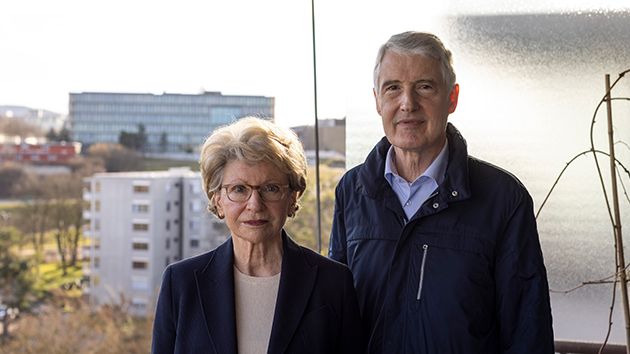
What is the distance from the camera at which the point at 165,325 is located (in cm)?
157

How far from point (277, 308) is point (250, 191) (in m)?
0.21

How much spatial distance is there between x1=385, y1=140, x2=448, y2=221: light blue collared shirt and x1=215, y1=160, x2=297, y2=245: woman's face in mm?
269

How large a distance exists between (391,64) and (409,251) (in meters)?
0.36

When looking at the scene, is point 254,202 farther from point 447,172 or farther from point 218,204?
point 447,172

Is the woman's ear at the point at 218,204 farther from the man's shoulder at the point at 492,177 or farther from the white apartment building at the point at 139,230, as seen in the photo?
the white apartment building at the point at 139,230

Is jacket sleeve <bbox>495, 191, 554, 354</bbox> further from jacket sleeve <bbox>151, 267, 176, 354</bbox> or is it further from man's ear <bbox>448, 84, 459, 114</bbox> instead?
jacket sleeve <bbox>151, 267, 176, 354</bbox>

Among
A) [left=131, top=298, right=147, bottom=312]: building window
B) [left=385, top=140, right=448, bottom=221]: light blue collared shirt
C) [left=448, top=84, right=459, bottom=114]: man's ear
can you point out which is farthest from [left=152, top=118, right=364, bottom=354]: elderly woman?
[left=131, top=298, right=147, bottom=312]: building window

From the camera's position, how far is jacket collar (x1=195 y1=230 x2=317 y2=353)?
1.52 m

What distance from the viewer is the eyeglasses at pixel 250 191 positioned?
60.7 inches

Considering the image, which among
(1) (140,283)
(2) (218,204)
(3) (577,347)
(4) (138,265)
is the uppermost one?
(2) (218,204)

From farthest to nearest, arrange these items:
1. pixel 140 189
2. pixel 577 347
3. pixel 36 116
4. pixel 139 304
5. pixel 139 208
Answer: pixel 36 116 < pixel 139 304 < pixel 139 208 < pixel 140 189 < pixel 577 347

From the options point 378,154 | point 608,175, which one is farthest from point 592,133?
point 378,154

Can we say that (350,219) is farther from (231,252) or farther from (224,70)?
(224,70)

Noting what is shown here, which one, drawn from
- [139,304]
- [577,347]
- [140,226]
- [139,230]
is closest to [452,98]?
[577,347]
